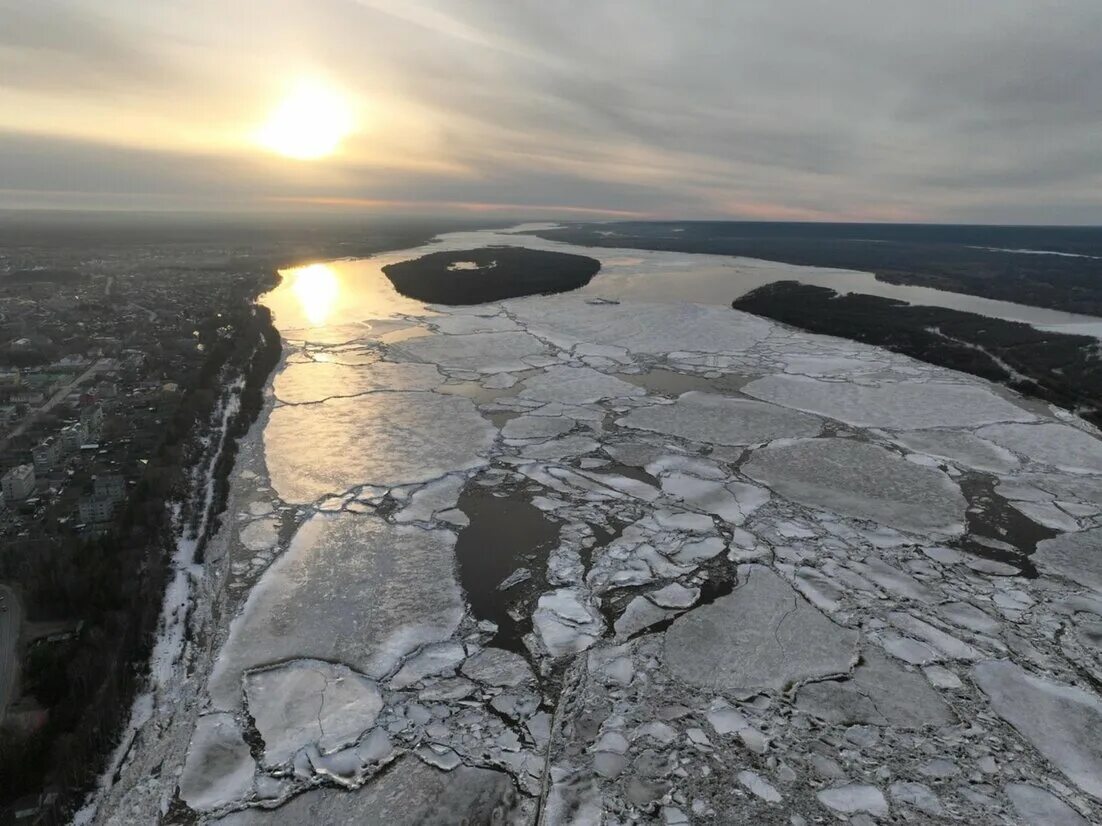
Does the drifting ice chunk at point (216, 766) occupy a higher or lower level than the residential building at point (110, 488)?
higher

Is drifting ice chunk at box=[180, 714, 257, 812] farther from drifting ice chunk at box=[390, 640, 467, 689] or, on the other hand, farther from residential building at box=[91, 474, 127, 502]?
residential building at box=[91, 474, 127, 502]

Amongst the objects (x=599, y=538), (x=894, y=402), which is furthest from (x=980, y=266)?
(x=599, y=538)

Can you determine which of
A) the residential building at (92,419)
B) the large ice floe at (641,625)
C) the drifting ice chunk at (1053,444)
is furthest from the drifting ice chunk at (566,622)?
the residential building at (92,419)

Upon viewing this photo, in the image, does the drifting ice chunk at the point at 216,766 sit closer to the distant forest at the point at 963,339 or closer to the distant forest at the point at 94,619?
the distant forest at the point at 94,619

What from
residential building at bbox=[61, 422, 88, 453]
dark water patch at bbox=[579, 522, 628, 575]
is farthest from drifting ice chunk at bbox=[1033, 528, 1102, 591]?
residential building at bbox=[61, 422, 88, 453]

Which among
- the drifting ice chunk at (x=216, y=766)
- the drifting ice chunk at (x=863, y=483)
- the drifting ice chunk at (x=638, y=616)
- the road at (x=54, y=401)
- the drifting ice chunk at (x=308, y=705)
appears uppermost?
the drifting ice chunk at (x=863, y=483)

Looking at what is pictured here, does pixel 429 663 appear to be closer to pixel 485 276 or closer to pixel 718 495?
pixel 718 495
